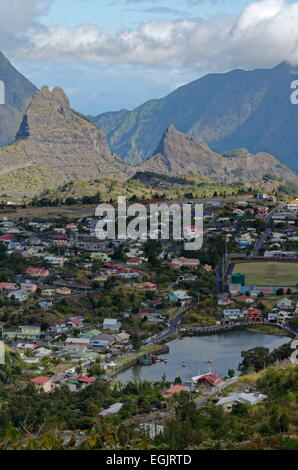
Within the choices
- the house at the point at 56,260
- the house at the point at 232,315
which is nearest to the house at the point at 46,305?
the house at the point at 232,315

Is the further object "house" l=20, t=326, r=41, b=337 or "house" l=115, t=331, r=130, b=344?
"house" l=20, t=326, r=41, b=337

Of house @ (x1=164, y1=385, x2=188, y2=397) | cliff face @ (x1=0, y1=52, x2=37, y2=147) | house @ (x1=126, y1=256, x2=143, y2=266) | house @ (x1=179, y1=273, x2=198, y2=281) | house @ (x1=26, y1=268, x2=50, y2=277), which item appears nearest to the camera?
house @ (x1=164, y1=385, x2=188, y2=397)

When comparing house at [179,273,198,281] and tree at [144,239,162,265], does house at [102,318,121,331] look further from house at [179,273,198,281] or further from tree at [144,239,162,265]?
A: tree at [144,239,162,265]

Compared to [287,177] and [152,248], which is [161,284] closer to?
[152,248]

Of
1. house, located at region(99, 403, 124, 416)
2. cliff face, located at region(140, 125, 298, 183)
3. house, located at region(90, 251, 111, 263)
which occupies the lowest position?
house, located at region(99, 403, 124, 416)

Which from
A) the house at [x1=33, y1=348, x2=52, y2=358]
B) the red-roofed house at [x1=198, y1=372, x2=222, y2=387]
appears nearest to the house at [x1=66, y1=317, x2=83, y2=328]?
the house at [x1=33, y1=348, x2=52, y2=358]

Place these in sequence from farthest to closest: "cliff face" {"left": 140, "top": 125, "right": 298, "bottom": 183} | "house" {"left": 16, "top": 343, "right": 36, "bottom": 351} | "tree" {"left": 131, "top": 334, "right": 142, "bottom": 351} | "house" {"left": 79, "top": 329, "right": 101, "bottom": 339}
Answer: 1. "cliff face" {"left": 140, "top": 125, "right": 298, "bottom": 183}
2. "house" {"left": 79, "top": 329, "right": 101, "bottom": 339}
3. "tree" {"left": 131, "top": 334, "right": 142, "bottom": 351}
4. "house" {"left": 16, "top": 343, "right": 36, "bottom": 351}

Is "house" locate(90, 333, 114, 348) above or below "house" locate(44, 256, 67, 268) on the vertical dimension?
below
